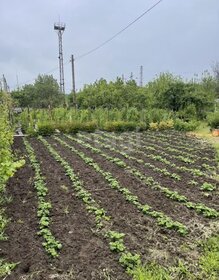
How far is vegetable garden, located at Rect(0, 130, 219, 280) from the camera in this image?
2943 mm

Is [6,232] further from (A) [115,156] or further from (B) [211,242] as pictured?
(A) [115,156]

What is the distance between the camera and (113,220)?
3.95m

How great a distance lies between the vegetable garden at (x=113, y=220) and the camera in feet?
9.66

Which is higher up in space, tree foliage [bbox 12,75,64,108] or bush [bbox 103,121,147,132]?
tree foliage [bbox 12,75,64,108]

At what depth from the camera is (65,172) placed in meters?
6.26

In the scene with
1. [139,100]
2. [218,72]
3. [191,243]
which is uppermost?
[218,72]

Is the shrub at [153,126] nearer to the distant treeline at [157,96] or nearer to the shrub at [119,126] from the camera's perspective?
the shrub at [119,126]

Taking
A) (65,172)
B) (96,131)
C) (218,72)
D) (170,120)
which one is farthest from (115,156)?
(218,72)

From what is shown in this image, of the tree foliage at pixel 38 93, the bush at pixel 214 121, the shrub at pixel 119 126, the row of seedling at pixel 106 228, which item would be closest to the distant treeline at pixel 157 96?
the tree foliage at pixel 38 93

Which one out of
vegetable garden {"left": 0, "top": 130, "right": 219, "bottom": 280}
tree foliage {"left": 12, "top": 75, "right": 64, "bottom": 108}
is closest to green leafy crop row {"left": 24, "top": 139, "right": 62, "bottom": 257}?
vegetable garden {"left": 0, "top": 130, "right": 219, "bottom": 280}

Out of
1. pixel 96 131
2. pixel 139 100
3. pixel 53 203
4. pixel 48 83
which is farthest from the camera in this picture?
pixel 48 83

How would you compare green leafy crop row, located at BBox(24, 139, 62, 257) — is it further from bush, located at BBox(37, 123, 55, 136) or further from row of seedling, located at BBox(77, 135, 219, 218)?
bush, located at BBox(37, 123, 55, 136)

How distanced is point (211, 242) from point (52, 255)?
65.8 inches

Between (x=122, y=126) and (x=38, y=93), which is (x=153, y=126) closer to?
(x=122, y=126)
